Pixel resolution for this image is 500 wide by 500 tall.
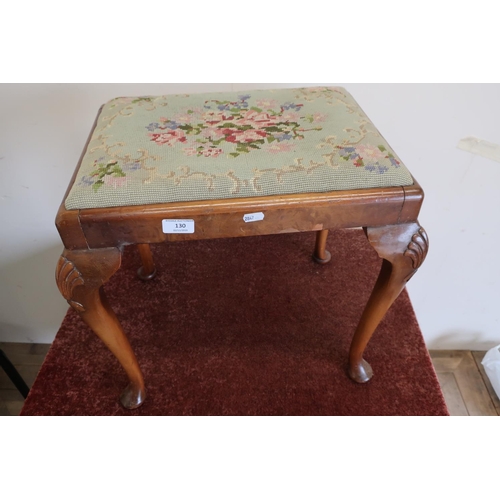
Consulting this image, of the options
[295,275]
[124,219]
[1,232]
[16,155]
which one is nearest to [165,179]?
[124,219]

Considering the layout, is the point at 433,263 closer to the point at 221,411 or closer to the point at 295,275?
the point at 295,275

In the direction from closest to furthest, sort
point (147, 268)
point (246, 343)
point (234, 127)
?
point (234, 127), point (246, 343), point (147, 268)

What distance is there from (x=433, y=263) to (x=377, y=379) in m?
0.59

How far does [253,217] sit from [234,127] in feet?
0.67

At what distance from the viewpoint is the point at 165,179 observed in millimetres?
523

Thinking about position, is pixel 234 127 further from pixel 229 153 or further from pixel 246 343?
pixel 246 343

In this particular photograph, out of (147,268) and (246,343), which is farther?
(147,268)

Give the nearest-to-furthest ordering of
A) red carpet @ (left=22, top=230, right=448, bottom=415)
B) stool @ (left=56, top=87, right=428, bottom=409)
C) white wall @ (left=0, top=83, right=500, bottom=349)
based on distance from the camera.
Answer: stool @ (left=56, top=87, right=428, bottom=409) → red carpet @ (left=22, top=230, right=448, bottom=415) → white wall @ (left=0, top=83, right=500, bottom=349)

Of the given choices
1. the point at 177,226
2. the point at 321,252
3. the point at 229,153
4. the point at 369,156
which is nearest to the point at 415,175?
the point at 321,252

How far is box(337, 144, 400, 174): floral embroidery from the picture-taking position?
21.4 inches

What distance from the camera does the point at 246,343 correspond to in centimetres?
85

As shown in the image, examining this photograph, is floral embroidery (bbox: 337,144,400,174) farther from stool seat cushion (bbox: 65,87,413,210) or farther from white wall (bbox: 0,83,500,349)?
white wall (bbox: 0,83,500,349)

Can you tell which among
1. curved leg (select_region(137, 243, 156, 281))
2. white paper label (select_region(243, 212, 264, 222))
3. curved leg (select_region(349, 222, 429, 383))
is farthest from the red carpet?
white paper label (select_region(243, 212, 264, 222))

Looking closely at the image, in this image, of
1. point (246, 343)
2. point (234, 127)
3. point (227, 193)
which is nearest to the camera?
point (227, 193)
